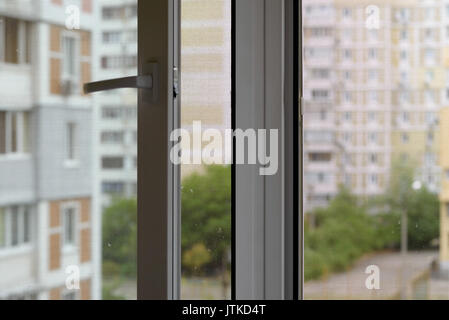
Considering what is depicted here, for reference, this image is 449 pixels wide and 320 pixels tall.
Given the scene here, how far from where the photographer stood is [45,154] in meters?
1.28

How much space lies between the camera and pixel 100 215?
1282 millimetres

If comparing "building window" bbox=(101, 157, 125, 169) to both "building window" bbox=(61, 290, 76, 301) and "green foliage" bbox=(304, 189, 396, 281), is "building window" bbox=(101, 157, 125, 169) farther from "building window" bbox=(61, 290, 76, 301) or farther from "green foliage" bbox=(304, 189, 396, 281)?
"green foliage" bbox=(304, 189, 396, 281)

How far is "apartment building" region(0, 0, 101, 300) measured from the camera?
127cm

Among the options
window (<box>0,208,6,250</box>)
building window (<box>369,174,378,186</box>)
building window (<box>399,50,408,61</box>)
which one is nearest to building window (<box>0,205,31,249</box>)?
window (<box>0,208,6,250</box>)

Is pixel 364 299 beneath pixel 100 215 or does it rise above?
beneath

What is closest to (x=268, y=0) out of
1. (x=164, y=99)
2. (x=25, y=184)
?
(x=164, y=99)

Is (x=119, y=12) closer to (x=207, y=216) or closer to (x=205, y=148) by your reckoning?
(x=205, y=148)

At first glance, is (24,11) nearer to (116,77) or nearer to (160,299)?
(116,77)

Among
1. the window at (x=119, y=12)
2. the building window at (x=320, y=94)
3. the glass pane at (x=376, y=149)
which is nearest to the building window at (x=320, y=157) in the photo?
the glass pane at (x=376, y=149)

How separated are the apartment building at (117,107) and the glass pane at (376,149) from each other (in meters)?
0.36

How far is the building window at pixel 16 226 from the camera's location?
1.30 meters

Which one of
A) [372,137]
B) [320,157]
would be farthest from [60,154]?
[372,137]

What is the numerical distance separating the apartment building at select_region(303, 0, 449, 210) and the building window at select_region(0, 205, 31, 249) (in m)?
0.62
